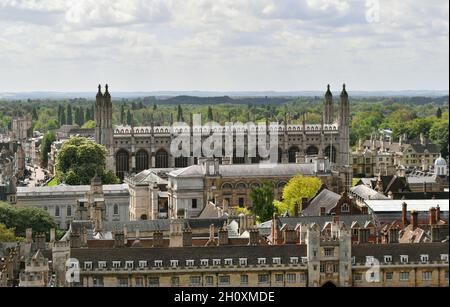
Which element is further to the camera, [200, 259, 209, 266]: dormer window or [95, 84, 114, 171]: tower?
[95, 84, 114, 171]: tower

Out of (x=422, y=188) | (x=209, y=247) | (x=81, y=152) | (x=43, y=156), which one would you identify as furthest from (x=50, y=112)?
(x=209, y=247)

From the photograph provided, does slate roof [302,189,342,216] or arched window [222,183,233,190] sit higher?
slate roof [302,189,342,216]

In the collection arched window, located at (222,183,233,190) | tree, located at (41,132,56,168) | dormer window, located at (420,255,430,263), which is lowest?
tree, located at (41,132,56,168)

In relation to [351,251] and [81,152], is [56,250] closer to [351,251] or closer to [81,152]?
[351,251]

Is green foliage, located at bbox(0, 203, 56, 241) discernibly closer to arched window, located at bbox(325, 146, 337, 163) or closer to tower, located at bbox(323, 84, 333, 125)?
arched window, located at bbox(325, 146, 337, 163)

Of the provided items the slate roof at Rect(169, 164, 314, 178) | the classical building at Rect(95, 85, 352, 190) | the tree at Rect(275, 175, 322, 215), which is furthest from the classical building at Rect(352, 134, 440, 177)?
the tree at Rect(275, 175, 322, 215)

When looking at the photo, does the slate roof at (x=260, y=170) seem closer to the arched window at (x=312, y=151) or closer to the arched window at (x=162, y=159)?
the arched window at (x=162, y=159)
